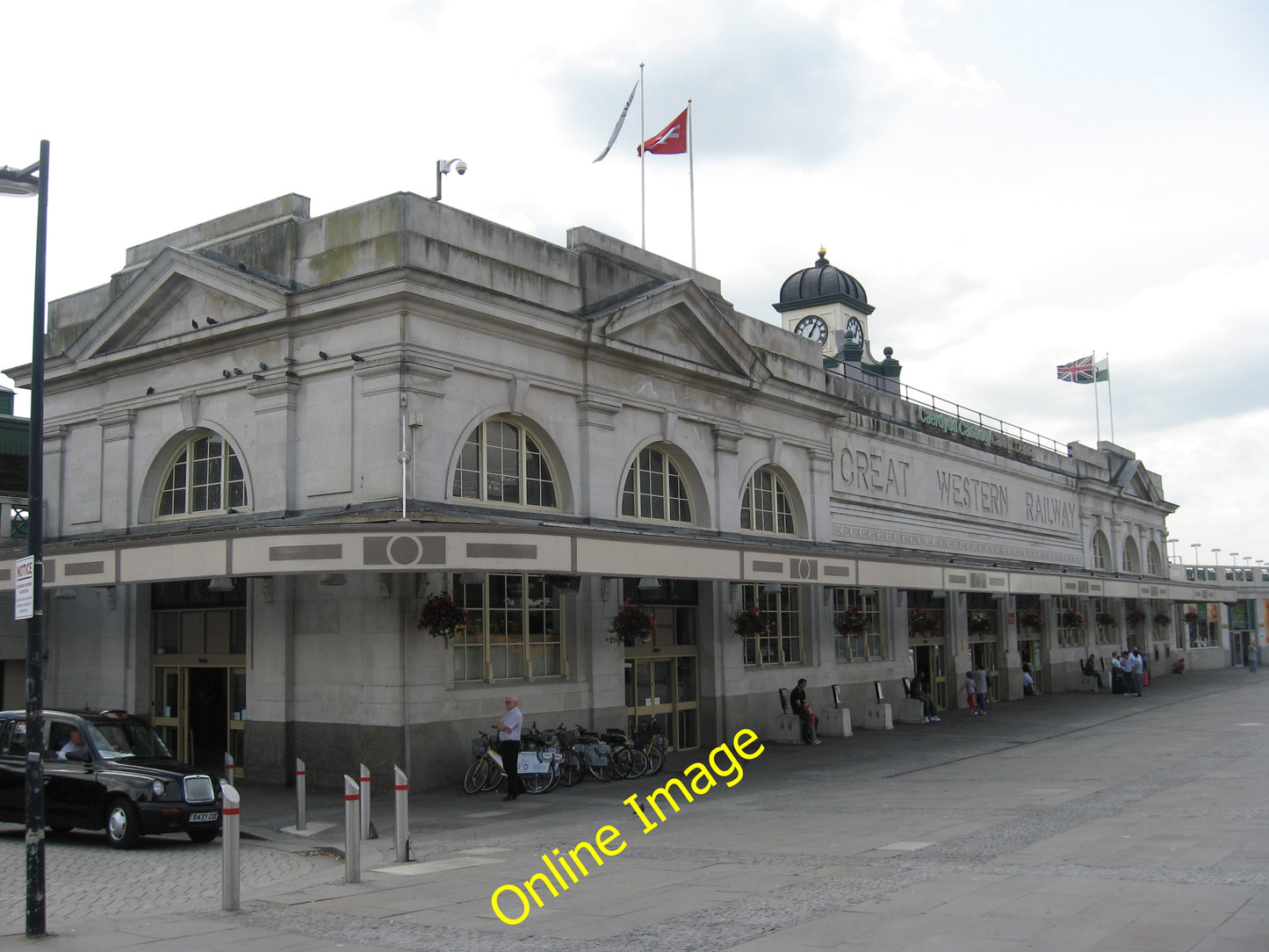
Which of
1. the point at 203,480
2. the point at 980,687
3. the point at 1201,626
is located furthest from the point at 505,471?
the point at 1201,626

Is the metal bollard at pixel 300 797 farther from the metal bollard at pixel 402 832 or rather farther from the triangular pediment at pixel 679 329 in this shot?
the triangular pediment at pixel 679 329

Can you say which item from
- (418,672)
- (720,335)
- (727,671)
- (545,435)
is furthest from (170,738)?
(720,335)

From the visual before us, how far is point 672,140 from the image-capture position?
26125 mm

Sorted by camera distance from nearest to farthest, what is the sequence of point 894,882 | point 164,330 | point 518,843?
point 894,882 → point 518,843 → point 164,330

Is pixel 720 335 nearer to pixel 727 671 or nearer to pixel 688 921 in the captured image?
pixel 727 671

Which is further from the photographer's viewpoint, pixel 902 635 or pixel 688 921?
pixel 902 635

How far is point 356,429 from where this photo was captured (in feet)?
63.6

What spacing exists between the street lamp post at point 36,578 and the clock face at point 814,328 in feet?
144

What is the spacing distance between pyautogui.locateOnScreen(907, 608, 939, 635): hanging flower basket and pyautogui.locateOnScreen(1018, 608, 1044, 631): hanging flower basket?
680cm

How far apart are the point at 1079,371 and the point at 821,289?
11662mm

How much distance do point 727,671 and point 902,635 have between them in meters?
9.41

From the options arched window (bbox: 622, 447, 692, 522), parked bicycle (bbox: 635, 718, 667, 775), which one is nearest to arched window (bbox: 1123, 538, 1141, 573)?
arched window (bbox: 622, 447, 692, 522)

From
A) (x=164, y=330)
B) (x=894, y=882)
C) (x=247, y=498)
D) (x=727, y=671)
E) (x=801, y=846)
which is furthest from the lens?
(x=727, y=671)

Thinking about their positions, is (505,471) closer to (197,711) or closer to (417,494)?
(417,494)
